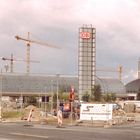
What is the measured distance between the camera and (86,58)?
6688 inches

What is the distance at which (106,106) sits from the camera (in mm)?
44156

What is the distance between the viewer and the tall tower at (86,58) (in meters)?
168

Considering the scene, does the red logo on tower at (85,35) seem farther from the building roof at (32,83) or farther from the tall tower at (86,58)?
the building roof at (32,83)

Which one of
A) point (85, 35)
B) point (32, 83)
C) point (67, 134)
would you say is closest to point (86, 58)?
point (85, 35)

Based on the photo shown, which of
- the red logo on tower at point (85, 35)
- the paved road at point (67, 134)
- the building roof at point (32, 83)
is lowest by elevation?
the paved road at point (67, 134)

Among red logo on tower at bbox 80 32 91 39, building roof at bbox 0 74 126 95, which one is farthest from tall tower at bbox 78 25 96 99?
building roof at bbox 0 74 126 95

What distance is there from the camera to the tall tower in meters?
168

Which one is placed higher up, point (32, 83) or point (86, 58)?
point (86, 58)

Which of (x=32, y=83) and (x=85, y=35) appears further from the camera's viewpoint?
(x=32, y=83)

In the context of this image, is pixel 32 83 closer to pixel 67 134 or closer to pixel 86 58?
pixel 86 58

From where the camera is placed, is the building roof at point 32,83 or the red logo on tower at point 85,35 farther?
the building roof at point 32,83

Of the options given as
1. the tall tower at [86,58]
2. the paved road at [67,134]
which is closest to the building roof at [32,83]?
the tall tower at [86,58]

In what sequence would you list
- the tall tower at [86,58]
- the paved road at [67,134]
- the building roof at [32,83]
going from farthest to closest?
the building roof at [32,83]
the tall tower at [86,58]
the paved road at [67,134]

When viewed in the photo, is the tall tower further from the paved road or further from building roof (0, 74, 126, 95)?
the paved road
